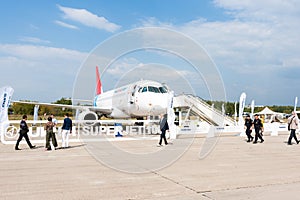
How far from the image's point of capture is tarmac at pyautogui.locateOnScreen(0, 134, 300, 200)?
19.7 ft

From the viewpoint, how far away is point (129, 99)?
21.6m

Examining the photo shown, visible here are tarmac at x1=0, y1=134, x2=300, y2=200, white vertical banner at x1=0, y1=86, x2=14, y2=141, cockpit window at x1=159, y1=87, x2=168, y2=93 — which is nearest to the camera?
tarmac at x1=0, y1=134, x2=300, y2=200

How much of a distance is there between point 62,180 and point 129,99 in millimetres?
14575

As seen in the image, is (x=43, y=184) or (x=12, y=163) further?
(x=12, y=163)

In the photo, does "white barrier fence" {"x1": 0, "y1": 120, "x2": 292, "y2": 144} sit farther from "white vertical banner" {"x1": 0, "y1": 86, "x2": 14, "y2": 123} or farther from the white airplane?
"white vertical banner" {"x1": 0, "y1": 86, "x2": 14, "y2": 123}

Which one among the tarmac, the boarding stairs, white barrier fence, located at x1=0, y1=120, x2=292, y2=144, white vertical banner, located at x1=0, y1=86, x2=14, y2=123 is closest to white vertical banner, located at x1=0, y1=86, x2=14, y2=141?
white vertical banner, located at x1=0, y1=86, x2=14, y2=123

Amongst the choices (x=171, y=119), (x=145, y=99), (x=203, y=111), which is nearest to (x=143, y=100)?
(x=145, y=99)

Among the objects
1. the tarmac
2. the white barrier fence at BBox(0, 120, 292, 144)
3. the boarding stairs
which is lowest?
the tarmac

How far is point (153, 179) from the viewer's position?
746 centimetres

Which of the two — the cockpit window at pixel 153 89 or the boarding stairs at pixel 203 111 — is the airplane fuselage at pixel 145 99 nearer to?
the cockpit window at pixel 153 89

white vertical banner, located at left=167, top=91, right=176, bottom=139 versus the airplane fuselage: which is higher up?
the airplane fuselage

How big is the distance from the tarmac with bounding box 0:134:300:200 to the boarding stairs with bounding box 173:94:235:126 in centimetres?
1775

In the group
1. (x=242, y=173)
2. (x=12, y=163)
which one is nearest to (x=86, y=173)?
(x=12, y=163)

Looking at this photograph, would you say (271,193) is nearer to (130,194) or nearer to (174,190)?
(174,190)
